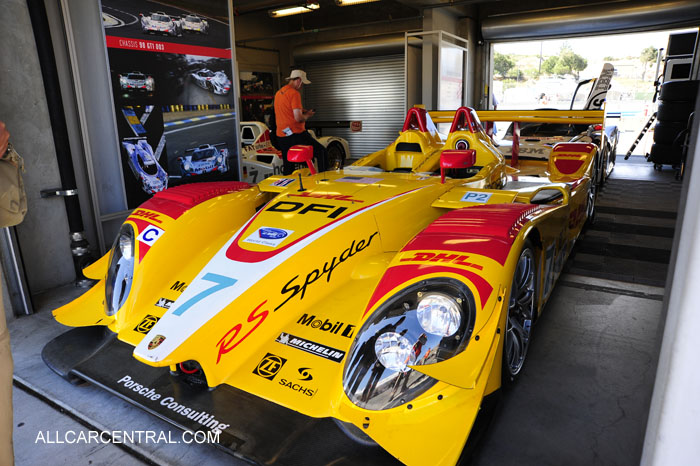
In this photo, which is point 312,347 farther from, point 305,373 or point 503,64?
point 503,64

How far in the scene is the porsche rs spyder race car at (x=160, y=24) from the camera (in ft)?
13.6

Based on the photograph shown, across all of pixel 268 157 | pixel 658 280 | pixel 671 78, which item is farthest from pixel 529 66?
pixel 658 280

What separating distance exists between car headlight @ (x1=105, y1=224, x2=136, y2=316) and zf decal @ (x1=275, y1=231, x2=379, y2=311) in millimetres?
917

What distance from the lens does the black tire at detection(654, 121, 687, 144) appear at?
8.87 meters

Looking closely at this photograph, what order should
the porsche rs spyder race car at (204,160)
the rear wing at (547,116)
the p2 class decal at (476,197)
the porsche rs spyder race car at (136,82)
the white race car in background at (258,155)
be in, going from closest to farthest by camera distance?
the p2 class decal at (476,197)
the porsche rs spyder race car at (136,82)
the rear wing at (547,116)
the porsche rs spyder race car at (204,160)
the white race car in background at (258,155)

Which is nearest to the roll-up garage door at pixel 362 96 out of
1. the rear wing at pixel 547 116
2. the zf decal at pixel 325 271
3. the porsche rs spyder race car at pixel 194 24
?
the rear wing at pixel 547 116

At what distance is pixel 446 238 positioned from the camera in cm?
200

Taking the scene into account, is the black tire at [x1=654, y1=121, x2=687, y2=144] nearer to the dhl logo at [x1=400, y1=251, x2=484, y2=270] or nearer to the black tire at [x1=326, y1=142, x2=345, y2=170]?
the black tire at [x1=326, y1=142, x2=345, y2=170]

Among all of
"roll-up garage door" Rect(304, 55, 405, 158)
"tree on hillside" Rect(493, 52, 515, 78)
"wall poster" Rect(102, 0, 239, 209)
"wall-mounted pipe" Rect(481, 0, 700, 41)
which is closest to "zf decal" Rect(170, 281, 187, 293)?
"wall poster" Rect(102, 0, 239, 209)

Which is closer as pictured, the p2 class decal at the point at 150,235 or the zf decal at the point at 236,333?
the zf decal at the point at 236,333

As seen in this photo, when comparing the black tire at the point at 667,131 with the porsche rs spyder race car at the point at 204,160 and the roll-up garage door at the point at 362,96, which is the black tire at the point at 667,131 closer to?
the roll-up garage door at the point at 362,96

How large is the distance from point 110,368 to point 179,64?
3292 millimetres

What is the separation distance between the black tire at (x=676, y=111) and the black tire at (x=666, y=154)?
522mm

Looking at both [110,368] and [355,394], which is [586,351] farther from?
[110,368]
